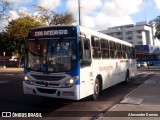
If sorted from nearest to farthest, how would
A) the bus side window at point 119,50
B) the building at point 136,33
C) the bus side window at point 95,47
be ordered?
the bus side window at point 95,47, the bus side window at point 119,50, the building at point 136,33

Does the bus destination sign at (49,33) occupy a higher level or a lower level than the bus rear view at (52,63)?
higher

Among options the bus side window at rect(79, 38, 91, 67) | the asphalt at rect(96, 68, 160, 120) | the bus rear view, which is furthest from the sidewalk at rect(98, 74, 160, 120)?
the bus side window at rect(79, 38, 91, 67)

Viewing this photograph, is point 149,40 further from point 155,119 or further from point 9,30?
point 155,119

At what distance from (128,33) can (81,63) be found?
11479 cm

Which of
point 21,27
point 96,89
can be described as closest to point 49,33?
point 96,89

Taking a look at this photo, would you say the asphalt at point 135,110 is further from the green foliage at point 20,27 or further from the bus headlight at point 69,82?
the green foliage at point 20,27

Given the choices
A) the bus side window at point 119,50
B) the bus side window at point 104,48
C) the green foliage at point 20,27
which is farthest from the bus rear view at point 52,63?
the green foliage at point 20,27

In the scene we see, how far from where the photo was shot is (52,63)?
30.9 ft

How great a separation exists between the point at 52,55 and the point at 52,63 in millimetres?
282

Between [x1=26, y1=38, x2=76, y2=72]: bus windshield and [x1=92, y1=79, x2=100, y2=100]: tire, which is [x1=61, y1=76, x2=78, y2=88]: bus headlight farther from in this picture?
[x1=92, y1=79, x2=100, y2=100]: tire

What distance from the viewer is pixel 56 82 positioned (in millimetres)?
9258

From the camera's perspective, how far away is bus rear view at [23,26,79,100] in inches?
362

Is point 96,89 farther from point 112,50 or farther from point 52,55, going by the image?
point 112,50

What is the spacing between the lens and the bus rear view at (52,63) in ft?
30.2
